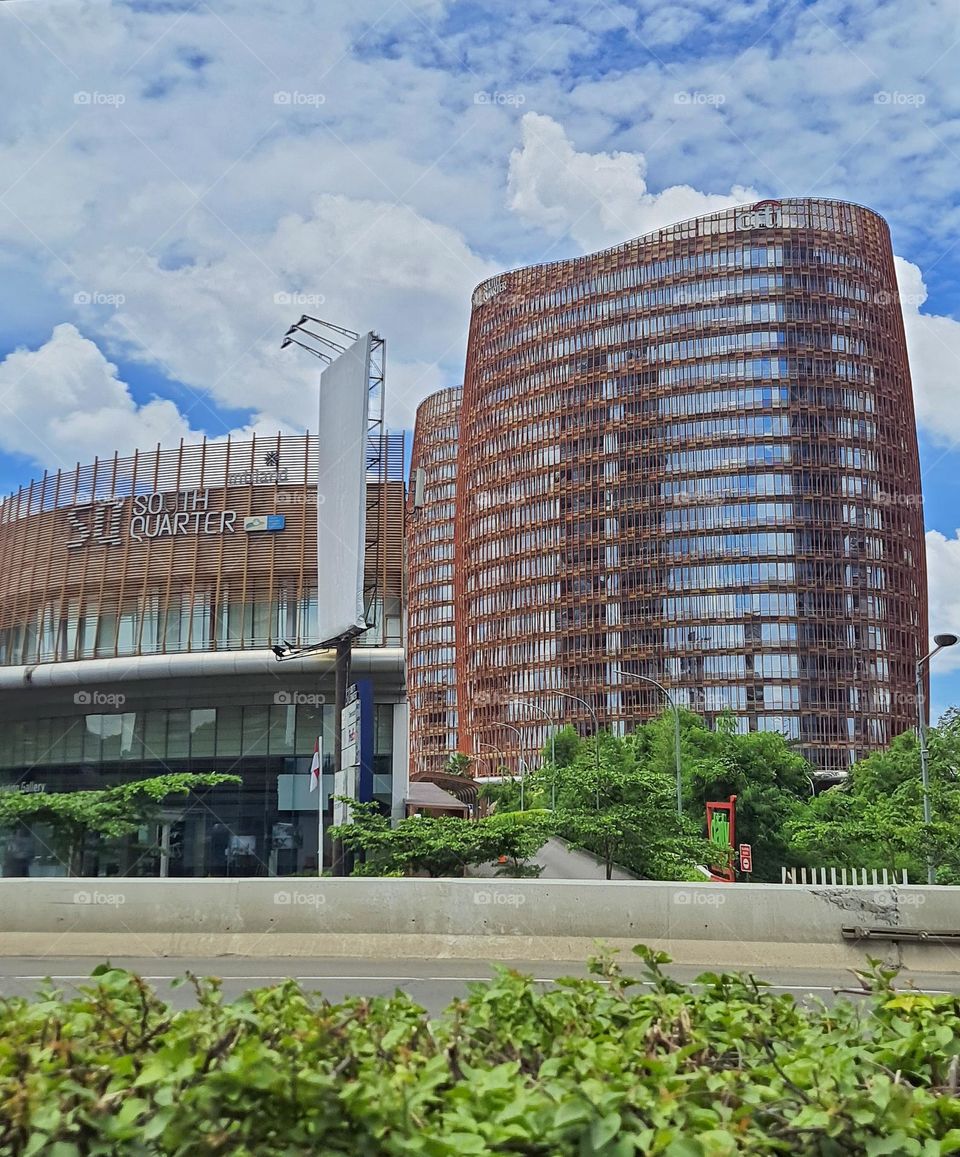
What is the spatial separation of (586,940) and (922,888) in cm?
447

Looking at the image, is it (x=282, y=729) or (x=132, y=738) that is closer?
(x=282, y=729)

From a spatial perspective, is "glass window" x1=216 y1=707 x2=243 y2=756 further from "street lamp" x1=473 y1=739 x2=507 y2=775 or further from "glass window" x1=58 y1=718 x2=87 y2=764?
"street lamp" x1=473 y1=739 x2=507 y2=775

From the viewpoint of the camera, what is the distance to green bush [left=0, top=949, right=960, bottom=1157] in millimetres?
2273

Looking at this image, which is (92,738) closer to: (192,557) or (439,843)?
(192,557)

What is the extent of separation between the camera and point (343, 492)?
35.3 m

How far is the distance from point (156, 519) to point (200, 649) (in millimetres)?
5116

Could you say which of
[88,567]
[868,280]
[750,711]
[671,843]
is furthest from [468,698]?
[671,843]

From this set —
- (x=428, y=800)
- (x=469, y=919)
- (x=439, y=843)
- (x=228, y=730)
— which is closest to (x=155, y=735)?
(x=228, y=730)

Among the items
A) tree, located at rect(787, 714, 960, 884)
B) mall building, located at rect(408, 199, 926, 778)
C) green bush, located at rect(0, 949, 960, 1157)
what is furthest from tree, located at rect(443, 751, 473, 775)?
green bush, located at rect(0, 949, 960, 1157)

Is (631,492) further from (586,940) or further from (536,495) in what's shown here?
(586,940)

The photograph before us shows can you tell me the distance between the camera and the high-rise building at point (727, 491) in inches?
4220

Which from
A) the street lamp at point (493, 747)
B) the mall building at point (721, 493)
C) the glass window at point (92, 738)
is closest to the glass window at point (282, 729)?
the glass window at point (92, 738)

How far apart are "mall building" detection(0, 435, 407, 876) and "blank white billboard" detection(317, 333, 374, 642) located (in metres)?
1.12

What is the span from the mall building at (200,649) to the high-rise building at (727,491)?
73.3 metres
